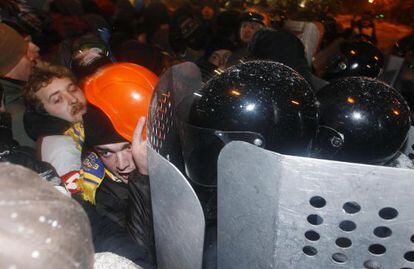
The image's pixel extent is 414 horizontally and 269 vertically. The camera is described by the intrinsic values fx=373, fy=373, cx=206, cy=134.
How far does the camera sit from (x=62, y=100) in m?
3.06

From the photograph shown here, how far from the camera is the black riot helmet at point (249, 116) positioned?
140 centimetres

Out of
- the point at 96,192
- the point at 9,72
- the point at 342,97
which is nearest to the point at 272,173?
the point at 342,97

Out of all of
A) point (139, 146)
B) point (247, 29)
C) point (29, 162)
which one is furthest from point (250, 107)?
point (247, 29)

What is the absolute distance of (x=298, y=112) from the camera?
56.4 inches

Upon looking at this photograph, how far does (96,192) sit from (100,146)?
0.92 feet

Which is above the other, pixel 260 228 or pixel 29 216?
pixel 29 216

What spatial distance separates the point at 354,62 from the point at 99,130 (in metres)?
2.01

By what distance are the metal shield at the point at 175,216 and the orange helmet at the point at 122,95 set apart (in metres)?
1.00

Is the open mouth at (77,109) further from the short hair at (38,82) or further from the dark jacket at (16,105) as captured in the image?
the dark jacket at (16,105)

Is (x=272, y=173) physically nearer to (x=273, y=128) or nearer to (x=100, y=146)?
(x=273, y=128)

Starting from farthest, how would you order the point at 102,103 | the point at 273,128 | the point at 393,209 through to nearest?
the point at 102,103 < the point at 273,128 < the point at 393,209

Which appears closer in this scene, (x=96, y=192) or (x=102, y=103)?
(x=102, y=103)

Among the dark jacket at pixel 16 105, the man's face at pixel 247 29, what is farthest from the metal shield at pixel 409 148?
the man's face at pixel 247 29

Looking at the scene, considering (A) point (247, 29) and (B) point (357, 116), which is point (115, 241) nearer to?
(B) point (357, 116)
